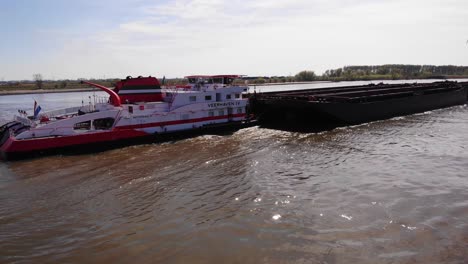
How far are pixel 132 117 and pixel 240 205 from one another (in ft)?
37.6

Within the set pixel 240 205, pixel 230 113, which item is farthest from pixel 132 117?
pixel 240 205

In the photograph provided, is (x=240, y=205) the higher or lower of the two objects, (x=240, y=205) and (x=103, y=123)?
the lower

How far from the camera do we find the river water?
8203 millimetres

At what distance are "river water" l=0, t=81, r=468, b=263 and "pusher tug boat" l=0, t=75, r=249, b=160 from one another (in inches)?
42.7

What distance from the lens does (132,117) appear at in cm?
1994

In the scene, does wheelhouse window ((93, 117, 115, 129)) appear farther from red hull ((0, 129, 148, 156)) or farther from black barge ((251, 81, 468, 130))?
black barge ((251, 81, 468, 130))

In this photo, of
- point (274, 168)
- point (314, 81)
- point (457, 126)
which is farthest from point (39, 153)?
point (314, 81)

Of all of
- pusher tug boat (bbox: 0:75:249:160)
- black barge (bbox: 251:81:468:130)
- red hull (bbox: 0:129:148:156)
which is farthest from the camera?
black barge (bbox: 251:81:468:130)

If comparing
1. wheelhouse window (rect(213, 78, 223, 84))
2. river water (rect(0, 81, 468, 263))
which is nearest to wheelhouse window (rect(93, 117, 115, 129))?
river water (rect(0, 81, 468, 263))

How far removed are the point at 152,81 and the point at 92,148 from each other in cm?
634

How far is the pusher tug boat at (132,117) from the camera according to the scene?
17.7m

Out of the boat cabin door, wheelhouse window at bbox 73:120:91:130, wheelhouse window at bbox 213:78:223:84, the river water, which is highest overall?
wheelhouse window at bbox 213:78:223:84

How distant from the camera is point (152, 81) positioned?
73.7 feet

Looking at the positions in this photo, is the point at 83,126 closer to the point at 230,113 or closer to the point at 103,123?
the point at 103,123
